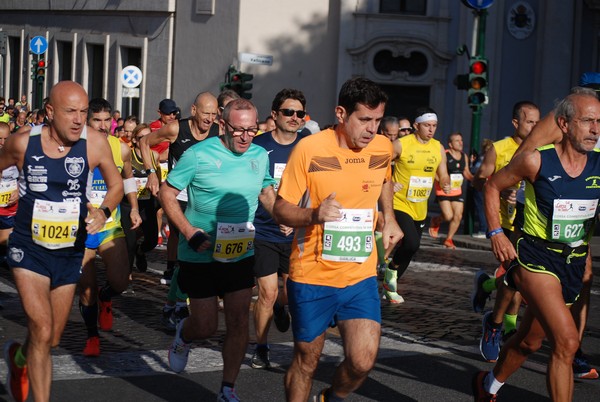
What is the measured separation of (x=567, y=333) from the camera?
20.8 ft

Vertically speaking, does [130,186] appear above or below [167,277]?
above

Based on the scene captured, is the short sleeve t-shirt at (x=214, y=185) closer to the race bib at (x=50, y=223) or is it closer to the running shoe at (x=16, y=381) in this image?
the race bib at (x=50, y=223)

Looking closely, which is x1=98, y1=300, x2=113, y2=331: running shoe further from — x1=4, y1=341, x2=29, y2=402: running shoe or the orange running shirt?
the orange running shirt

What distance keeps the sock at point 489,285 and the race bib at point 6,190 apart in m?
4.64

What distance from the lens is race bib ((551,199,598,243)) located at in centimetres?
670

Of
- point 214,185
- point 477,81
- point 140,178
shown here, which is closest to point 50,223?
point 214,185

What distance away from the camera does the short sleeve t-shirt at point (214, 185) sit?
7.13 meters

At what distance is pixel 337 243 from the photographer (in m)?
6.06

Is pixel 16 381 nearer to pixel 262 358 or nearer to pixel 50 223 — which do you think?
pixel 50 223

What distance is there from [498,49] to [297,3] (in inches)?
218

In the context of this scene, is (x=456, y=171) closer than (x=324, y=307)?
No

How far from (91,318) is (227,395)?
1989 mm

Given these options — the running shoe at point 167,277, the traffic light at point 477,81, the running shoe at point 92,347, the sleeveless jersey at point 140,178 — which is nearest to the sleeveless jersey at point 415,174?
the running shoe at point 167,277

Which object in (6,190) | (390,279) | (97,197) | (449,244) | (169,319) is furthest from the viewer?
(449,244)
